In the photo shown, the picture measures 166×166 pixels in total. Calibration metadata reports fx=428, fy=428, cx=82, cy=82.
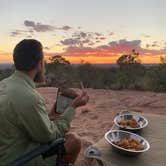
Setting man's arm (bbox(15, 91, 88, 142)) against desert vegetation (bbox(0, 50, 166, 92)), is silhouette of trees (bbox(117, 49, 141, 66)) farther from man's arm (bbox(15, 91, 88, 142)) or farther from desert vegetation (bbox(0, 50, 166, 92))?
man's arm (bbox(15, 91, 88, 142))

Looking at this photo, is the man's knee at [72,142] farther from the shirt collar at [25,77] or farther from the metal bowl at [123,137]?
the shirt collar at [25,77]

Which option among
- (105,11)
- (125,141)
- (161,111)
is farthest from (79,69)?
(125,141)

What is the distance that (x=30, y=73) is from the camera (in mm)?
2582

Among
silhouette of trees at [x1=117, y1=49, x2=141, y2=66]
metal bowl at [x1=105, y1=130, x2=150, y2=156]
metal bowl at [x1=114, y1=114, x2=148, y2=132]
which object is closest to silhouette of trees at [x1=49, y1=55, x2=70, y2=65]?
silhouette of trees at [x1=117, y1=49, x2=141, y2=66]

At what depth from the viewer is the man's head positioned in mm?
2547

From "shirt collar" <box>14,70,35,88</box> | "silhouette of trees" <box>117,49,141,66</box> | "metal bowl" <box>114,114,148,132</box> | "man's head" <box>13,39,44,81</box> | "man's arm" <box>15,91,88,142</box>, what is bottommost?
"silhouette of trees" <box>117,49,141,66</box>

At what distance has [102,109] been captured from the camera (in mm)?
6988

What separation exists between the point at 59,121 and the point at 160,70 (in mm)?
8802

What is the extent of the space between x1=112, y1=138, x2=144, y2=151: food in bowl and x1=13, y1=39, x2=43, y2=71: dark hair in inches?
32.6

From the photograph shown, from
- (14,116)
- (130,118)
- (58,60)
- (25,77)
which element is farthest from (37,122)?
(58,60)

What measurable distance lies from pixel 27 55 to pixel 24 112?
36 centimetres

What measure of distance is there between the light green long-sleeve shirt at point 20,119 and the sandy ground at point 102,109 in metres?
2.06

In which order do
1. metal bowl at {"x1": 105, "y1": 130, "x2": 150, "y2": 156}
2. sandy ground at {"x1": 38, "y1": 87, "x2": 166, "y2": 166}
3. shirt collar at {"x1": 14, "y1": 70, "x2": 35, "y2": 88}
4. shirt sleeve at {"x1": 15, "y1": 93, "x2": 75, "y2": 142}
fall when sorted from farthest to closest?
sandy ground at {"x1": 38, "y1": 87, "x2": 166, "y2": 166}
metal bowl at {"x1": 105, "y1": 130, "x2": 150, "y2": 156}
shirt collar at {"x1": 14, "y1": 70, "x2": 35, "y2": 88}
shirt sleeve at {"x1": 15, "y1": 93, "x2": 75, "y2": 142}

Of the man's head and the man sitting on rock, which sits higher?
the man's head
